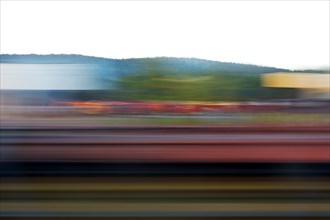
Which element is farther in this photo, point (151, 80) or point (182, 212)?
point (151, 80)

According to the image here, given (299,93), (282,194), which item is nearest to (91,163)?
(282,194)

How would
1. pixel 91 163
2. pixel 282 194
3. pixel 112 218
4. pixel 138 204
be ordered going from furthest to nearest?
1. pixel 91 163
2. pixel 282 194
3. pixel 138 204
4. pixel 112 218

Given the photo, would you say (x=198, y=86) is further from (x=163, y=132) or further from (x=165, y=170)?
(x=165, y=170)

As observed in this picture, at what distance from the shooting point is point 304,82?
4.28 metres

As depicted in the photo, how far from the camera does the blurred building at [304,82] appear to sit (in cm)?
426

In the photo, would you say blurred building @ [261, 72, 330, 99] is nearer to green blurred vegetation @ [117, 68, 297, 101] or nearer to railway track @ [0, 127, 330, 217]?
green blurred vegetation @ [117, 68, 297, 101]

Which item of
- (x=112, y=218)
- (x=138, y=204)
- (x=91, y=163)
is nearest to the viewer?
(x=112, y=218)

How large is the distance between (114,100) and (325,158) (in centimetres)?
216

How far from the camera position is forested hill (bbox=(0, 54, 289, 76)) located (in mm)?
4340

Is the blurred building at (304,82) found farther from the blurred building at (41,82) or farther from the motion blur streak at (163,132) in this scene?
the blurred building at (41,82)

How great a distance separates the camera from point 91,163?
14.6 ft

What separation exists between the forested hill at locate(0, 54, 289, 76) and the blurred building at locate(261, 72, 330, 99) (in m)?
0.09

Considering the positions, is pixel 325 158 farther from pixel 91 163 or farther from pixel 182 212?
pixel 91 163

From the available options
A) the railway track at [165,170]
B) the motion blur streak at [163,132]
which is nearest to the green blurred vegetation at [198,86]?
the motion blur streak at [163,132]
